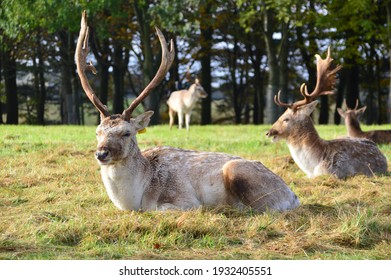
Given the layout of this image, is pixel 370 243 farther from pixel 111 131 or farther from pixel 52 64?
pixel 52 64

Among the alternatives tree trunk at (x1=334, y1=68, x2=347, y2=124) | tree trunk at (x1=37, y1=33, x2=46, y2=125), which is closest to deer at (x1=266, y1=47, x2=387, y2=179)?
tree trunk at (x1=334, y1=68, x2=347, y2=124)

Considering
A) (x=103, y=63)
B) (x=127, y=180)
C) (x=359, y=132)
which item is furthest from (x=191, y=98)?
(x=127, y=180)

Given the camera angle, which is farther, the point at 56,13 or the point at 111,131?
the point at 56,13

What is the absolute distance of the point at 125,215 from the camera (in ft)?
17.8

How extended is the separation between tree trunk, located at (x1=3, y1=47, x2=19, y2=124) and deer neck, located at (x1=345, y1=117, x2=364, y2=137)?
16578 millimetres

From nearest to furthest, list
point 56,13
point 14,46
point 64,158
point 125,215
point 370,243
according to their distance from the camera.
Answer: point 370,243 < point 125,215 < point 64,158 < point 56,13 < point 14,46

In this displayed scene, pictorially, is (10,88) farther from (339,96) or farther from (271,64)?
(339,96)

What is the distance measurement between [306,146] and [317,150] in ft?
0.53

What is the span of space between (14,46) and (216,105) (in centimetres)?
1281

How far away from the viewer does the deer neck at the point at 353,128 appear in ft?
Result: 41.1

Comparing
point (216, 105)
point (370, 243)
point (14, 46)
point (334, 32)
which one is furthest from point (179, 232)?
point (216, 105)

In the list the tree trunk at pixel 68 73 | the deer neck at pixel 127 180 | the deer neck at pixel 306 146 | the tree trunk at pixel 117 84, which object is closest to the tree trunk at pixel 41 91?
the tree trunk at pixel 68 73

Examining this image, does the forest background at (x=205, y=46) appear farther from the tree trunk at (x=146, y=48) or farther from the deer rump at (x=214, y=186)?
the deer rump at (x=214, y=186)

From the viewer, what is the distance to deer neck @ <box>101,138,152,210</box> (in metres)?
5.54
